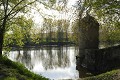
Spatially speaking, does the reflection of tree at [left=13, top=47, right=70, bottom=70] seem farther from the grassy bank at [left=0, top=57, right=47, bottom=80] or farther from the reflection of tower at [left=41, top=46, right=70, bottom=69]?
the grassy bank at [left=0, top=57, right=47, bottom=80]

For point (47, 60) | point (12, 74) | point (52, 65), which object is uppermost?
point (12, 74)

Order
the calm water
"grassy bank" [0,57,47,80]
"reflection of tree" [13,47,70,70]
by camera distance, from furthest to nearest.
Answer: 1. "reflection of tree" [13,47,70,70]
2. the calm water
3. "grassy bank" [0,57,47,80]

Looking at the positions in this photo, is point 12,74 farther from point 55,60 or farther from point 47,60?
point 47,60

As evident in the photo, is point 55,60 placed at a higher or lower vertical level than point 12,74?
lower

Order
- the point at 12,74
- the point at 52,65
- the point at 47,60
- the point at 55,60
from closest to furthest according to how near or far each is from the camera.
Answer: the point at 12,74 → the point at 52,65 → the point at 55,60 → the point at 47,60

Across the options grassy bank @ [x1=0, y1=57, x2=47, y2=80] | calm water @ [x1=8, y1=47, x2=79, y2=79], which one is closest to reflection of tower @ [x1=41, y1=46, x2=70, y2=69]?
calm water @ [x1=8, y1=47, x2=79, y2=79]

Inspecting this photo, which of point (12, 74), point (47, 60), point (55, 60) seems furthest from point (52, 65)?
point (12, 74)

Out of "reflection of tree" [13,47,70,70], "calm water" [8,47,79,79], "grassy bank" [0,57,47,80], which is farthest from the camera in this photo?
"reflection of tree" [13,47,70,70]

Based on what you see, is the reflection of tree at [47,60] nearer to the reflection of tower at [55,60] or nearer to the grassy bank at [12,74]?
the reflection of tower at [55,60]

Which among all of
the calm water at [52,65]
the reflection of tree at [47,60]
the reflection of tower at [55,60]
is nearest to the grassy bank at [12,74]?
the calm water at [52,65]

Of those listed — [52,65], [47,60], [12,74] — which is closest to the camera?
[12,74]

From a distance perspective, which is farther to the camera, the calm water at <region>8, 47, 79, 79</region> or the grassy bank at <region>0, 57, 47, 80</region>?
the calm water at <region>8, 47, 79, 79</region>

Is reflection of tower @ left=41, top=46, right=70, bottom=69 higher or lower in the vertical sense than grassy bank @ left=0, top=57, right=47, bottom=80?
lower

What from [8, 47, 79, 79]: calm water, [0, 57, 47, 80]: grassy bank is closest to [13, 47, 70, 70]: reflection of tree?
[8, 47, 79, 79]: calm water
